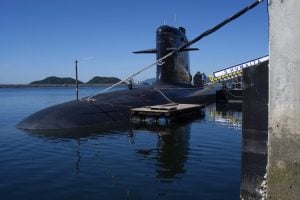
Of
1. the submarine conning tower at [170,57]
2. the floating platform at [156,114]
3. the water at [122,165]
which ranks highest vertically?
the submarine conning tower at [170,57]

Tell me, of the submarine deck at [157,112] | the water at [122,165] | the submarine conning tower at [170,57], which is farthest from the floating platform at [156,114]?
the submarine conning tower at [170,57]

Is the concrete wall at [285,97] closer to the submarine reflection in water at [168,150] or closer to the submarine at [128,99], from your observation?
the submarine reflection in water at [168,150]

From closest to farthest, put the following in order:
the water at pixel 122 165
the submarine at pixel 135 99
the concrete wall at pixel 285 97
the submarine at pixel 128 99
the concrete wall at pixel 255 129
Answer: the concrete wall at pixel 285 97 → the concrete wall at pixel 255 129 → the water at pixel 122 165 → the submarine at pixel 135 99 → the submarine at pixel 128 99

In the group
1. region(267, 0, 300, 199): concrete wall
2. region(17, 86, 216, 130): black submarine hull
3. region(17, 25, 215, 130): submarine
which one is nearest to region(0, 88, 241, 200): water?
region(17, 86, 216, 130): black submarine hull

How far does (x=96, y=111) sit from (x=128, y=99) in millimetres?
3414

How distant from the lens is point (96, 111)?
1934 cm

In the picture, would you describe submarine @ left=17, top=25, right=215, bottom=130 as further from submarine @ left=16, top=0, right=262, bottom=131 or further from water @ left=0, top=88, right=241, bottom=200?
water @ left=0, top=88, right=241, bottom=200

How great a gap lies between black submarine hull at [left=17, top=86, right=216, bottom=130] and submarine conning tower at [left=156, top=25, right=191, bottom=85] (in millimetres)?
2360

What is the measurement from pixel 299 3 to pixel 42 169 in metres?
7.99

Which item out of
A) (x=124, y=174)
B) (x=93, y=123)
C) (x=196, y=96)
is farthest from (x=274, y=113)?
(x=196, y=96)

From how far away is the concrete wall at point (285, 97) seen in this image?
16.6 feet

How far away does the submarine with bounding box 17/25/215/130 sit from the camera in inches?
701

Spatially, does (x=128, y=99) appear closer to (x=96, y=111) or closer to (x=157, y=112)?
(x=96, y=111)

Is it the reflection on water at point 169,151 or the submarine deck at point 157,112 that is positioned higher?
the submarine deck at point 157,112
